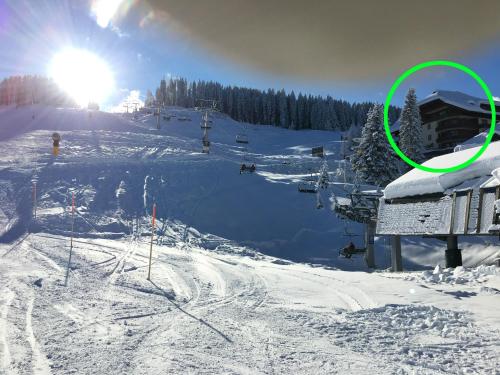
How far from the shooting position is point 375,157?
44.9 m

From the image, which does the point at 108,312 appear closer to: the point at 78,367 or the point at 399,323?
the point at 78,367

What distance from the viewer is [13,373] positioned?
549 centimetres

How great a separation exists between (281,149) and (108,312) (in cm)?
8220

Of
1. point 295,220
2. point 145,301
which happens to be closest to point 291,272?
point 145,301

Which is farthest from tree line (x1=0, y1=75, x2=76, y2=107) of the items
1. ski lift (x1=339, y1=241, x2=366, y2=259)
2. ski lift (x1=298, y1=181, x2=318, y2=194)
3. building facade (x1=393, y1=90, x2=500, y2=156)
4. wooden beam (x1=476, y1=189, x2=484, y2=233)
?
wooden beam (x1=476, y1=189, x2=484, y2=233)

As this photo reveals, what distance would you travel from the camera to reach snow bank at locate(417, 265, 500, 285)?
11.0 meters

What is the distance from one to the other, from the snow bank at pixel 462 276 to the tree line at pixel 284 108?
414ft

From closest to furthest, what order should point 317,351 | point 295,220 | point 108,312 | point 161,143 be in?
point 317,351 < point 108,312 < point 295,220 < point 161,143

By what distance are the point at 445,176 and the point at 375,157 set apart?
31152 millimetres

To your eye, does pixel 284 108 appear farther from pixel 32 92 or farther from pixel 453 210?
pixel 453 210

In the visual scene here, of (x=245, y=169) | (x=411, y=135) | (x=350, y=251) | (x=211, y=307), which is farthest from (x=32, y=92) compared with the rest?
(x=211, y=307)

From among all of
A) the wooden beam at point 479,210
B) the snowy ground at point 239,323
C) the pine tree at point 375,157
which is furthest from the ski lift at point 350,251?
the pine tree at point 375,157

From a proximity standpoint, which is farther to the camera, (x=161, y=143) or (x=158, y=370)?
(x=161, y=143)

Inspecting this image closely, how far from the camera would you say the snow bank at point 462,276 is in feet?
36.2
